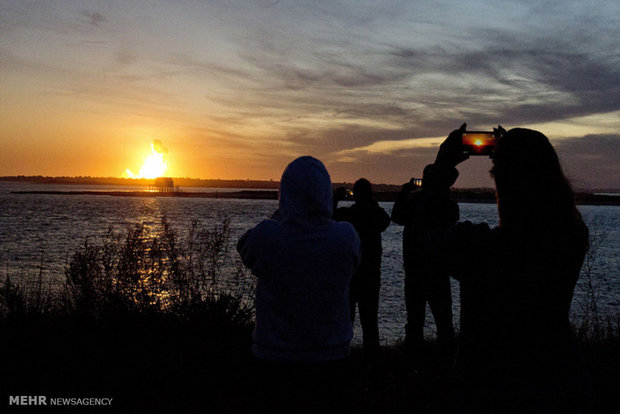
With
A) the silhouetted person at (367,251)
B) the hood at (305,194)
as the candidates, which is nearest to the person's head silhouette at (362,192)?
the silhouetted person at (367,251)

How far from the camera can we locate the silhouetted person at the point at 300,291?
2363 millimetres

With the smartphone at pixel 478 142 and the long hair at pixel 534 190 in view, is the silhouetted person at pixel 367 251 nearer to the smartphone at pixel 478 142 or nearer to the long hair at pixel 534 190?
the smartphone at pixel 478 142

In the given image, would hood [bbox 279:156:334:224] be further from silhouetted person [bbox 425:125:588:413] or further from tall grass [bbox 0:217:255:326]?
tall grass [bbox 0:217:255:326]

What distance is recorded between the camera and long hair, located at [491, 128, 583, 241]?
1.80 metres

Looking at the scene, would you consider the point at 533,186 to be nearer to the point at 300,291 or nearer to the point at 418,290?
the point at 300,291

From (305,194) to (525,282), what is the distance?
3.67 ft

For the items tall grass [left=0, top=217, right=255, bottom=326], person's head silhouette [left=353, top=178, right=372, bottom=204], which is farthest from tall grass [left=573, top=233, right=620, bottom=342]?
tall grass [left=0, top=217, right=255, bottom=326]

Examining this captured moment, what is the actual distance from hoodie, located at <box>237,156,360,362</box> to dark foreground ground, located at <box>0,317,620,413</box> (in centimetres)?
208

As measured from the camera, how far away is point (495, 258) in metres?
1.80

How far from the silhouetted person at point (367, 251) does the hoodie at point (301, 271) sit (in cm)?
360

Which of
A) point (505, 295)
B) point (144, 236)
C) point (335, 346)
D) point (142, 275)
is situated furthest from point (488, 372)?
point (144, 236)

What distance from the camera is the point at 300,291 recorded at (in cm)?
237

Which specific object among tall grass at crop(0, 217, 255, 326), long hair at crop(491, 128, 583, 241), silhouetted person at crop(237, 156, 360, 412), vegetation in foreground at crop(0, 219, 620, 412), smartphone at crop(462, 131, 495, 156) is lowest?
vegetation in foreground at crop(0, 219, 620, 412)

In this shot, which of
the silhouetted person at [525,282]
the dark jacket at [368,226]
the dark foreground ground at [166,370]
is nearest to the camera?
the silhouetted person at [525,282]
